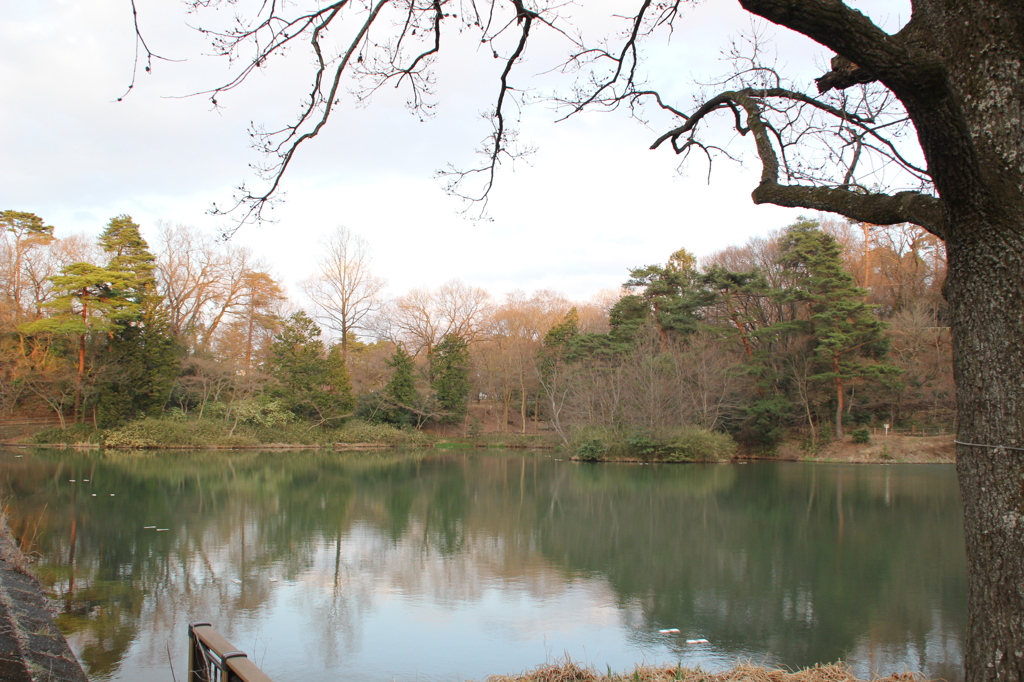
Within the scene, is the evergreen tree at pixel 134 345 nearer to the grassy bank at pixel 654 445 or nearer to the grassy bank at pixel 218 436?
the grassy bank at pixel 218 436

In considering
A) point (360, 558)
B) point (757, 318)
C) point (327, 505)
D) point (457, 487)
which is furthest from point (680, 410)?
point (360, 558)

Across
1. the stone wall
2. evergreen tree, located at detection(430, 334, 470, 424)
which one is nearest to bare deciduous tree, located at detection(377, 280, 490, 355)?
evergreen tree, located at detection(430, 334, 470, 424)

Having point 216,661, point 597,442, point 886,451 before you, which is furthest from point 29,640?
point 886,451

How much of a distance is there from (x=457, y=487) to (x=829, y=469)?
41.0ft

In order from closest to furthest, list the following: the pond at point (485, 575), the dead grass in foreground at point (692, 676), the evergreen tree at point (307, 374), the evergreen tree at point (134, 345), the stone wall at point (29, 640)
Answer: the stone wall at point (29, 640) → the dead grass in foreground at point (692, 676) → the pond at point (485, 575) → the evergreen tree at point (134, 345) → the evergreen tree at point (307, 374)

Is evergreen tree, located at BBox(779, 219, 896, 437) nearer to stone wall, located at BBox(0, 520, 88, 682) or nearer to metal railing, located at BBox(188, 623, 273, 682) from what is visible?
stone wall, located at BBox(0, 520, 88, 682)

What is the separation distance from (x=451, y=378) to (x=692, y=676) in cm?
2771

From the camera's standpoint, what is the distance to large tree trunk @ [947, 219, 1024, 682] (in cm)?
216

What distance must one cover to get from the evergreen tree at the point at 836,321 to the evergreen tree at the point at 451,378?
46.9 ft

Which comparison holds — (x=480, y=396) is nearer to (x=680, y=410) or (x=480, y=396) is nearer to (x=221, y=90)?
(x=680, y=410)

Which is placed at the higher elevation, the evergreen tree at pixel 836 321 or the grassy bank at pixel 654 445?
the evergreen tree at pixel 836 321

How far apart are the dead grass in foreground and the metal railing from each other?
165 centimetres

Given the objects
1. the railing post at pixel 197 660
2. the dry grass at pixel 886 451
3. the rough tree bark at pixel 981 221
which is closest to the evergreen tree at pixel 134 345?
A: the dry grass at pixel 886 451

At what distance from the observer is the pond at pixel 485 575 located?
5.02m
